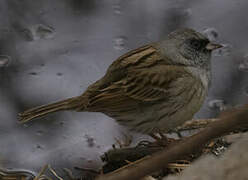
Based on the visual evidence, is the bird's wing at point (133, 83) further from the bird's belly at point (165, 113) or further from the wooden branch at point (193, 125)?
the wooden branch at point (193, 125)

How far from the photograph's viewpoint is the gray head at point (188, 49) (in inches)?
158

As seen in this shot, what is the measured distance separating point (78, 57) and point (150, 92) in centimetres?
189

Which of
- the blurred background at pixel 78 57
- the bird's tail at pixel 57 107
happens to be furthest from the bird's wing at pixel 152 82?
the blurred background at pixel 78 57

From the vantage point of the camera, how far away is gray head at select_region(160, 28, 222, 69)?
4020mm

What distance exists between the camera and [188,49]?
4.06 metres

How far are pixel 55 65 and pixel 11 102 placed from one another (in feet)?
2.21

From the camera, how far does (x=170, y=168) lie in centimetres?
334

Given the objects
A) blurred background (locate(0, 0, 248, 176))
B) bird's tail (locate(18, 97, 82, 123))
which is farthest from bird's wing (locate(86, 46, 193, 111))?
blurred background (locate(0, 0, 248, 176))

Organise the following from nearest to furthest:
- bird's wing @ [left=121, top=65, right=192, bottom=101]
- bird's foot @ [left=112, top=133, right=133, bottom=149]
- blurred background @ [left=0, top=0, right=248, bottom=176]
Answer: bird's wing @ [left=121, top=65, right=192, bottom=101], bird's foot @ [left=112, top=133, right=133, bottom=149], blurred background @ [left=0, top=0, right=248, bottom=176]

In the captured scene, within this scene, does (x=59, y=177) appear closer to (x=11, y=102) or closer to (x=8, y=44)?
(x=11, y=102)

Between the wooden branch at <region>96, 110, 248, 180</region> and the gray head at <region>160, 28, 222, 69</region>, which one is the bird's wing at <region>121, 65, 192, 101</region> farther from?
the wooden branch at <region>96, 110, 248, 180</region>

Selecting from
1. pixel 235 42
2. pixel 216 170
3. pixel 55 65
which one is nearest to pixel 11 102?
pixel 55 65

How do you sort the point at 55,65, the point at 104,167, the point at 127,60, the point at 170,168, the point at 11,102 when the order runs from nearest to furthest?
the point at 170,168 → the point at 104,167 → the point at 127,60 → the point at 11,102 → the point at 55,65

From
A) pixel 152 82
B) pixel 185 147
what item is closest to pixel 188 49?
pixel 152 82
